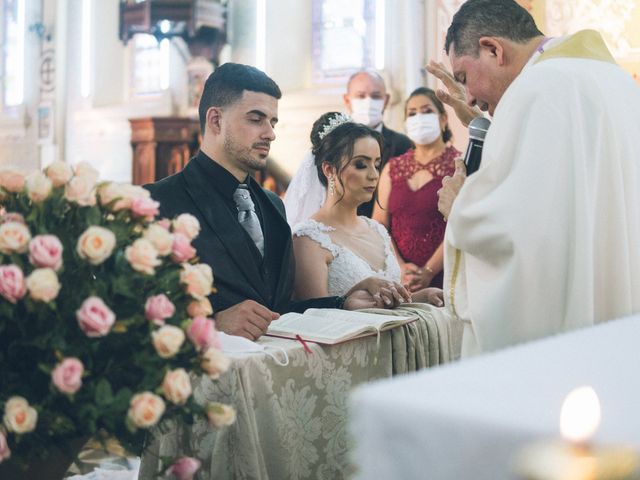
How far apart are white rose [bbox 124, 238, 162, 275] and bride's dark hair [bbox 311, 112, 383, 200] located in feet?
6.13

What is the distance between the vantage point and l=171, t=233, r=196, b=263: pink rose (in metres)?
1.81

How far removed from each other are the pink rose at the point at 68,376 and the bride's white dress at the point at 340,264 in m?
1.76

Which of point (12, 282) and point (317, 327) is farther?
point (317, 327)

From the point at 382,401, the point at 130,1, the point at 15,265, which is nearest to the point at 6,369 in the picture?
the point at 15,265

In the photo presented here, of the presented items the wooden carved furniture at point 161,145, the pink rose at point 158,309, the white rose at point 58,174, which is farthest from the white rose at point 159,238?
the wooden carved furniture at point 161,145

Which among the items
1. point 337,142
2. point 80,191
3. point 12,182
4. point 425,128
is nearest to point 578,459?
point 80,191

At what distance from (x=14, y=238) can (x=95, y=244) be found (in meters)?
0.16

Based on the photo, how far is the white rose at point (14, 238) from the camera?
1.66m

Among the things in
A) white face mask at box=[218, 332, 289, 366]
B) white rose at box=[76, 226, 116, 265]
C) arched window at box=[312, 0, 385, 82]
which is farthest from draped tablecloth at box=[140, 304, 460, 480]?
arched window at box=[312, 0, 385, 82]

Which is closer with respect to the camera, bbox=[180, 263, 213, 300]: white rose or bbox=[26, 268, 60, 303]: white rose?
bbox=[26, 268, 60, 303]: white rose

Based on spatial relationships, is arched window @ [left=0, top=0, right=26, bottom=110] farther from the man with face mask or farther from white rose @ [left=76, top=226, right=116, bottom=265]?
white rose @ [left=76, top=226, right=116, bottom=265]

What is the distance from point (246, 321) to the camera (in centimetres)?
244

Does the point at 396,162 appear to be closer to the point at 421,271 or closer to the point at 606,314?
the point at 421,271

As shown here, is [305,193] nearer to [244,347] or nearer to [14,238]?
[244,347]
